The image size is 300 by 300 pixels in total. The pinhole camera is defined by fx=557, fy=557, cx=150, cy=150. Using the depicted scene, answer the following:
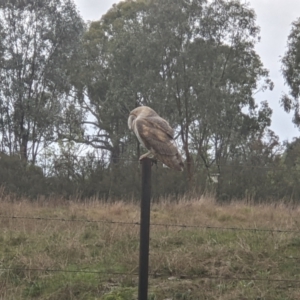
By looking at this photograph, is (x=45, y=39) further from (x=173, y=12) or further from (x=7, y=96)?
(x=173, y=12)

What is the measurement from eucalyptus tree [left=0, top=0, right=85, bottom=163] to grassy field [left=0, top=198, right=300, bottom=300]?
667 inches

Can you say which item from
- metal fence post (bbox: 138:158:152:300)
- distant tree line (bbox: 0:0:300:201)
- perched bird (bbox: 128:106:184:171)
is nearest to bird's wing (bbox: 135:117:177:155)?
perched bird (bbox: 128:106:184:171)

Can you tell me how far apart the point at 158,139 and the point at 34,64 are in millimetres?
23291

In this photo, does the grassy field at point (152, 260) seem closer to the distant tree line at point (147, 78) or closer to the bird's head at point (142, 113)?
the bird's head at point (142, 113)

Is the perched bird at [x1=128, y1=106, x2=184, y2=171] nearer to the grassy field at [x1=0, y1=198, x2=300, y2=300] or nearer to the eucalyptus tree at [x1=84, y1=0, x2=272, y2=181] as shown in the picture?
the grassy field at [x1=0, y1=198, x2=300, y2=300]

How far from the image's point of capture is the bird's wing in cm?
449

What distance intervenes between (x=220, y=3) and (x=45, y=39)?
8.48 m

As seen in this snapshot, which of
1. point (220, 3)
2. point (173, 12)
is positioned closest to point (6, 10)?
point (173, 12)

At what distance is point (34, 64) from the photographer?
26.8 metres

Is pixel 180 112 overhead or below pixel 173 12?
below

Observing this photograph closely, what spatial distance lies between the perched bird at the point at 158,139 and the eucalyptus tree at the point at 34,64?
71.6 ft

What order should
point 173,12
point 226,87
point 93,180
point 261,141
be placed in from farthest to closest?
point 261,141 < point 226,87 < point 173,12 < point 93,180

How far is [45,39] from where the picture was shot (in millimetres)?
26719

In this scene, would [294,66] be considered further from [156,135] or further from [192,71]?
[156,135]
